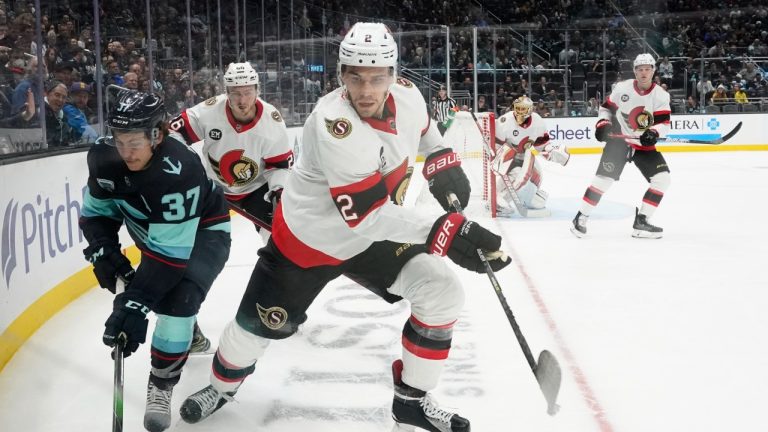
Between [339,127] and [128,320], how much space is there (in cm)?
73

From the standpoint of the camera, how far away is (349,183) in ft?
6.13

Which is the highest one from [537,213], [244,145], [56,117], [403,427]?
[56,117]

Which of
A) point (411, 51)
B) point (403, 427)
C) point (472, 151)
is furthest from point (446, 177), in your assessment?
point (411, 51)

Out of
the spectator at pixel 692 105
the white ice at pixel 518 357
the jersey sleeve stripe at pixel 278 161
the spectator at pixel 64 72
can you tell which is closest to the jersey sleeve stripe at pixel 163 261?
the white ice at pixel 518 357

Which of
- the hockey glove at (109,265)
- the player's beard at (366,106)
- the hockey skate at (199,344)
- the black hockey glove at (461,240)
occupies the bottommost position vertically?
the hockey skate at (199,344)

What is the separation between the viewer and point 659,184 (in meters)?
5.50

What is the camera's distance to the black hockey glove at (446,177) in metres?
2.39

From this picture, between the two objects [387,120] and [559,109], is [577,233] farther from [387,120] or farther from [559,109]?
[559,109]

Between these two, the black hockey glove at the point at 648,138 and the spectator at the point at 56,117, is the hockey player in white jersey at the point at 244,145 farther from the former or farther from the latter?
the black hockey glove at the point at 648,138

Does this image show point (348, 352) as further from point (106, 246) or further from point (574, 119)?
point (574, 119)

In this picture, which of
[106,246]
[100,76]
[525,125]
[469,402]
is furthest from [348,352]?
[525,125]

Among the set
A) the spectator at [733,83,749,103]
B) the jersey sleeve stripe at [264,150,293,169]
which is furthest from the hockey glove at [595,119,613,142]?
the spectator at [733,83,749,103]

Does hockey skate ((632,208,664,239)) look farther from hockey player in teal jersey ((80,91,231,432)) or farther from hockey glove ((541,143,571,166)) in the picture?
hockey player in teal jersey ((80,91,231,432))

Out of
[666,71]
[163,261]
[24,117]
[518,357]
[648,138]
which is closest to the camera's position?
[163,261]
